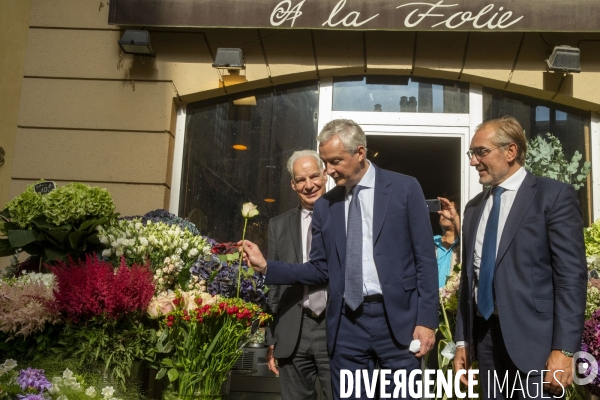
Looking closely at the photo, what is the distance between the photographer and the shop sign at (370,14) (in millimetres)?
4953

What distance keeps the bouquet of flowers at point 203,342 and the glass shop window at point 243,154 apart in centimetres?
239

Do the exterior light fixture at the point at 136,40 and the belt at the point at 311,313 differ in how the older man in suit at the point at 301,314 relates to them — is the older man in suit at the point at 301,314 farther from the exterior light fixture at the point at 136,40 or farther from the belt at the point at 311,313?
the exterior light fixture at the point at 136,40

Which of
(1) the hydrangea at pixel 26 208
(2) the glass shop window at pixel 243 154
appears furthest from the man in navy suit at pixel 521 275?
(2) the glass shop window at pixel 243 154

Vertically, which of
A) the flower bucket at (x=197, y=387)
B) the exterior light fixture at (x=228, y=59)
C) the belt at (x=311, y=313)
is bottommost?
the flower bucket at (x=197, y=387)

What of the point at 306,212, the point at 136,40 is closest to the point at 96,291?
the point at 306,212

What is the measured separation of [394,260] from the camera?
2.79 metres

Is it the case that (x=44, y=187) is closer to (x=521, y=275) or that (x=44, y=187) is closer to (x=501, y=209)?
(x=501, y=209)

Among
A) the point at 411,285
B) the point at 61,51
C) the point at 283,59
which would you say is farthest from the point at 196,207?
the point at 411,285

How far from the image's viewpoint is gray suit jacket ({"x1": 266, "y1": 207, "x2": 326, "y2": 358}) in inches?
124

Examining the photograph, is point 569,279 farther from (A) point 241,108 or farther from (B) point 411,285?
(A) point 241,108

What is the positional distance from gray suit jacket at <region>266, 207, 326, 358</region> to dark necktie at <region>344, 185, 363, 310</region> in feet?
1.56

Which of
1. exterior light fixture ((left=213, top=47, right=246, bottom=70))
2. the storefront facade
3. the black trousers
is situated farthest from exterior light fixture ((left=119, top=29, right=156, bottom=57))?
the black trousers

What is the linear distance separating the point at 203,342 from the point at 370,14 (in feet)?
10.6

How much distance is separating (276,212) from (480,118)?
75.4 inches
